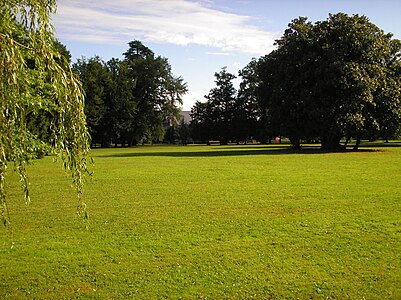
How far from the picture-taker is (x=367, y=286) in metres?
6.81

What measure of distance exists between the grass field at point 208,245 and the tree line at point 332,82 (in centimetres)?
2436

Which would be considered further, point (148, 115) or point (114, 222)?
point (148, 115)

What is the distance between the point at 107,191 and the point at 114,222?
20.1ft

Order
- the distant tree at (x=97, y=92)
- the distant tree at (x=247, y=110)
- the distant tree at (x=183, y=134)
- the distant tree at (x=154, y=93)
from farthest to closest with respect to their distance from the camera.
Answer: the distant tree at (x=183, y=134), the distant tree at (x=247, y=110), the distant tree at (x=154, y=93), the distant tree at (x=97, y=92)

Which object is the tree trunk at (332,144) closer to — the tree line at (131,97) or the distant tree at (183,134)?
the tree line at (131,97)

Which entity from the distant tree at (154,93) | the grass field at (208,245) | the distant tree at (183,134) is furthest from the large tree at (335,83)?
the distant tree at (183,134)

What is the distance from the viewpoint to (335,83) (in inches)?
1542

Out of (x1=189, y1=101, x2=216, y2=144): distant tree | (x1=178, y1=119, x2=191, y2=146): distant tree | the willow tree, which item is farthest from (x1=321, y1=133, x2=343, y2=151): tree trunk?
(x1=178, y1=119, x2=191, y2=146): distant tree

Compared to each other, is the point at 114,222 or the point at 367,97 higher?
the point at 367,97

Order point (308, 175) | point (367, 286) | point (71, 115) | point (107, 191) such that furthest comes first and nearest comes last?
point (308, 175), point (107, 191), point (367, 286), point (71, 115)

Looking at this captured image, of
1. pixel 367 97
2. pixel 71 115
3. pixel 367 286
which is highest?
pixel 367 97

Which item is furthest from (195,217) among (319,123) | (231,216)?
(319,123)

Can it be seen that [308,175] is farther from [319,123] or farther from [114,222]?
[319,123]

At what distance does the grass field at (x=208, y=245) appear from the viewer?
6.86 metres
